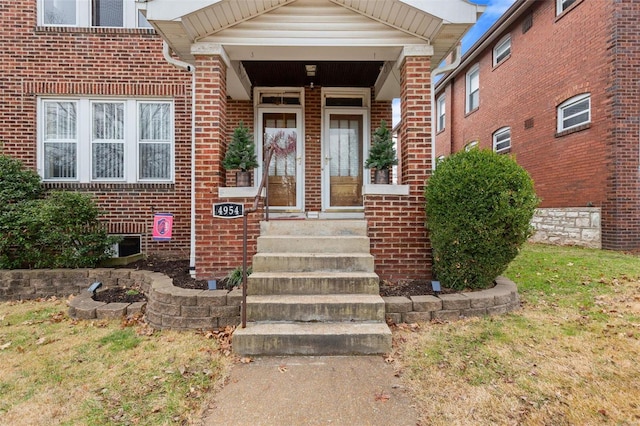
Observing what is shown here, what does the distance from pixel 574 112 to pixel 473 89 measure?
5.89 m

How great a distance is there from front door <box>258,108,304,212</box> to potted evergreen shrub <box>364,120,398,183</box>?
6.92ft

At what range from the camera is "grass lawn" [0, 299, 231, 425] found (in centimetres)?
223

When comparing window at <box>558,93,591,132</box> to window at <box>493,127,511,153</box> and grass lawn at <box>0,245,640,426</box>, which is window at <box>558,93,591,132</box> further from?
grass lawn at <box>0,245,640,426</box>

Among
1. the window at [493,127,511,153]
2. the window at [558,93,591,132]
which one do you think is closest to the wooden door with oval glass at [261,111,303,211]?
the window at [558,93,591,132]

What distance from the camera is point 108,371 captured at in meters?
2.76

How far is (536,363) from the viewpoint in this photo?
2.72m

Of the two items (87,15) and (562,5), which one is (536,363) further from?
(562,5)

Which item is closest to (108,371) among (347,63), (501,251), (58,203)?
(58,203)

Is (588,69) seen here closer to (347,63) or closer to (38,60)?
(347,63)

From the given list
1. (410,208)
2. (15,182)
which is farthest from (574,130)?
(15,182)

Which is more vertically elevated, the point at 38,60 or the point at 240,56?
the point at 38,60

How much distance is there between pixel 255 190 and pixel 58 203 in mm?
3193

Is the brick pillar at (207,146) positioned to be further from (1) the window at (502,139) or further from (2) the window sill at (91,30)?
(1) the window at (502,139)

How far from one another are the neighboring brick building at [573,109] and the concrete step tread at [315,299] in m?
3.66
